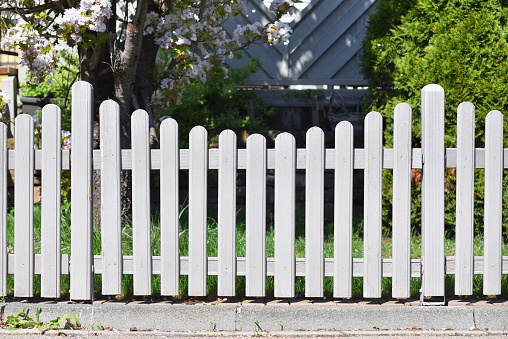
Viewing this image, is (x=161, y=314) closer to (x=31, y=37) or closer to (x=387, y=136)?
(x=31, y=37)

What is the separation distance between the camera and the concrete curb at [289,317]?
11.1ft

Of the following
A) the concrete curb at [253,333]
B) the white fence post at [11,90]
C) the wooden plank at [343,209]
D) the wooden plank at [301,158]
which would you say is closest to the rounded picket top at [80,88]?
the wooden plank at [301,158]

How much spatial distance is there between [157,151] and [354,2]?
172 inches

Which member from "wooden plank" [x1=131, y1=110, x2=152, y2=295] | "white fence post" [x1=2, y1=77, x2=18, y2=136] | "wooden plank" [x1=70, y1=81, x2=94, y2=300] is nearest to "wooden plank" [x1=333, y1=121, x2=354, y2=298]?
"wooden plank" [x1=131, y1=110, x2=152, y2=295]

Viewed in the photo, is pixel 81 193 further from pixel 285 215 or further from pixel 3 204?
pixel 285 215

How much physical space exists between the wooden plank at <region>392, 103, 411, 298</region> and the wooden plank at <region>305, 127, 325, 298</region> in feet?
1.38

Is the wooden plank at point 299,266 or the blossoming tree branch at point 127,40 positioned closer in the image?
the wooden plank at point 299,266

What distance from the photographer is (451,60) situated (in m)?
4.77

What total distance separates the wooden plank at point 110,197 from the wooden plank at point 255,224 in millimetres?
747

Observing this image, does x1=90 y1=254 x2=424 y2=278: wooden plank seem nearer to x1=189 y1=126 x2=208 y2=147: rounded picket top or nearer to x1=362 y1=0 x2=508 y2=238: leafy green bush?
x1=189 y1=126 x2=208 y2=147: rounded picket top

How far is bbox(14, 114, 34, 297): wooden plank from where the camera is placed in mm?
3490

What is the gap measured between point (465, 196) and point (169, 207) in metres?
1.70

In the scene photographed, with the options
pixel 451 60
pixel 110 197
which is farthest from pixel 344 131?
pixel 451 60

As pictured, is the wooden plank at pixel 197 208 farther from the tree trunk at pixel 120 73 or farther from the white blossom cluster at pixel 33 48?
the white blossom cluster at pixel 33 48
